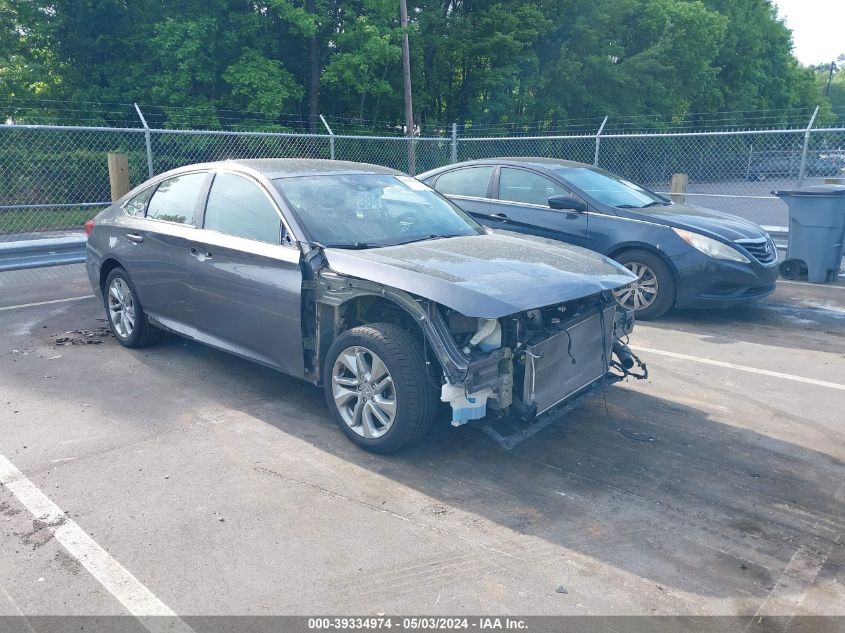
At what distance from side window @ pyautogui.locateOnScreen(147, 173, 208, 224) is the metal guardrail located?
315 centimetres

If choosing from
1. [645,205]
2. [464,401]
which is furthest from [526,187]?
[464,401]

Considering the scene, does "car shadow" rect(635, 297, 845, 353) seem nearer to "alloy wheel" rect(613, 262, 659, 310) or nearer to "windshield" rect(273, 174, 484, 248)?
"alloy wheel" rect(613, 262, 659, 310)

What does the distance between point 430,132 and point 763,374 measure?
77.2ft

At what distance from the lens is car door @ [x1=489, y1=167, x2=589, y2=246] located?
305 inches

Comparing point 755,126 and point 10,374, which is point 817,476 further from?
point 755,126

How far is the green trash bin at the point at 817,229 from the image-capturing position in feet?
29.5

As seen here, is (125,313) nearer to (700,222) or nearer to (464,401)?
(464,401)

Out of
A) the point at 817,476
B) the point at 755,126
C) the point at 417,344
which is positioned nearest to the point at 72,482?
the point at 417,344

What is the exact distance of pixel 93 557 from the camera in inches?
125

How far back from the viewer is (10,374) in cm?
564

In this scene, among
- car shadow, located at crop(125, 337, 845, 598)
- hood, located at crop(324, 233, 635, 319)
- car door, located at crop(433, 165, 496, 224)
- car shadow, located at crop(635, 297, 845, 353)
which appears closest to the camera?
car shadow, located at crop(125, 337, 845, 598)

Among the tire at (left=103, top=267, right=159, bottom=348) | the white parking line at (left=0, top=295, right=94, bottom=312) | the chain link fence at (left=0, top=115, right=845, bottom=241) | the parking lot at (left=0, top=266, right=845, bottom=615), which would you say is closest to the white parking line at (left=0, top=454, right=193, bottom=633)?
the parking lot at (left=0, top=266, right=845, bottom=615)

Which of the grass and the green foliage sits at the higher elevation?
the green foliage

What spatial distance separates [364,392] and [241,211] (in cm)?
173
